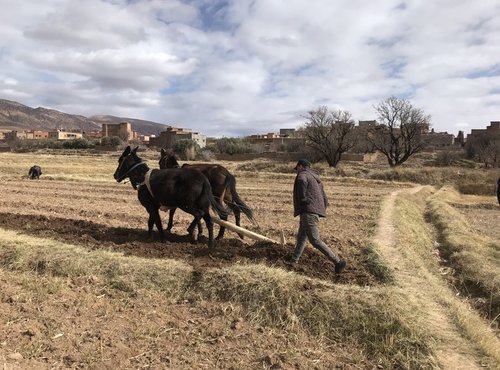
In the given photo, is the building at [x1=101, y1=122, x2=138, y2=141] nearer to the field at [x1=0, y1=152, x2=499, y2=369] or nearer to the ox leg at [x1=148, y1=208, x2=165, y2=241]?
the ox leg at [x1=148, y1=208, x2=165, y2=241]

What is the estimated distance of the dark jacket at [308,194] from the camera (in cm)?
724

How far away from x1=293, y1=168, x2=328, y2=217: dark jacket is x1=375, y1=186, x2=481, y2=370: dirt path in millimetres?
1927

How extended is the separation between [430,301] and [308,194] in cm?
258

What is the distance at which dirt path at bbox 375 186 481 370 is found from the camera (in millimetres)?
5203

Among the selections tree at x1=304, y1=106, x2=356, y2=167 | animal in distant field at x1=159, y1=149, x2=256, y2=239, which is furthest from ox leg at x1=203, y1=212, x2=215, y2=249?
tree at x1=304, y1=106, x2=356, y2=167

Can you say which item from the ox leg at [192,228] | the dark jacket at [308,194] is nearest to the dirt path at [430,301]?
the dark jacket at [308,194]

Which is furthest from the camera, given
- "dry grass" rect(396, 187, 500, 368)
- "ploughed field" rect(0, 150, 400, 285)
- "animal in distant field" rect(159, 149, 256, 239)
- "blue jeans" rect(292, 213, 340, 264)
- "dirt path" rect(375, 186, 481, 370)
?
"animal in distant field" rect(159, 149, 256, 239)

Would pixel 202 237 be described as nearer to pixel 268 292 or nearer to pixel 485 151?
pixel 268 292

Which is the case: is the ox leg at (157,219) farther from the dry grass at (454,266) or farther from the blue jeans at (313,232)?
the dry grass at (454,266)

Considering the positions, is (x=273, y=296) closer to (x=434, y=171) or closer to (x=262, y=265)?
(x=262, y=265)

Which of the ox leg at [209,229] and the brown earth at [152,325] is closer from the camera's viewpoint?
the brown earth at [152,325]

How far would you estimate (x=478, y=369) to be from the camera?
501 cm

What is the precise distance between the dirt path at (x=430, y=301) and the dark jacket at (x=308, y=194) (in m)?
1.93

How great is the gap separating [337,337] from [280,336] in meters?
0.76
